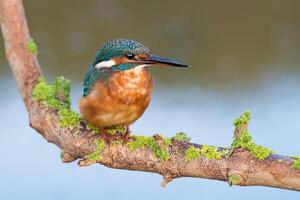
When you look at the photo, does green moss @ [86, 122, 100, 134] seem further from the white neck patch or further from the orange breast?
the white neck patch

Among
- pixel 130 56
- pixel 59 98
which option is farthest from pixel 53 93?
pixel 130 56

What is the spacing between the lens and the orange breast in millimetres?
3000

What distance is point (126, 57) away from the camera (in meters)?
2.98

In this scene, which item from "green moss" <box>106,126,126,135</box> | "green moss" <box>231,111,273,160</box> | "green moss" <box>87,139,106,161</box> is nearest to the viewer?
"green moss" <box>231,111,273,160</box>

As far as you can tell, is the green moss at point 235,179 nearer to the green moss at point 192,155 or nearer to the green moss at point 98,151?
the green moss at point 192,155

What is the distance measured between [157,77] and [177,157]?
161 inches

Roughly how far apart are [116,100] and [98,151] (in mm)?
168

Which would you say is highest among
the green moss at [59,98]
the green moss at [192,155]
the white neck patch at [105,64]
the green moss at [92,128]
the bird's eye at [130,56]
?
the bird's eye at [130,56]

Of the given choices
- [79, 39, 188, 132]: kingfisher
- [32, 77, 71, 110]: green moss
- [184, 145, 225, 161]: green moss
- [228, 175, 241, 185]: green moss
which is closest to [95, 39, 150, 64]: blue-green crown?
[79, 39, 188, 132]: kingfisher

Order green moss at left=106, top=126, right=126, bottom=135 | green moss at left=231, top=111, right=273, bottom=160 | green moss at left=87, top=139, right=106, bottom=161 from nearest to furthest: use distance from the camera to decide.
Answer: green moss at left=231, top=111, right=273, bottom=160, green moss at left=87, top=139, right=106, bottom=161, green moss at left=106, top=126, right=126, bottom=135

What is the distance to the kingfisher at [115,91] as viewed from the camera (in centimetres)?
299

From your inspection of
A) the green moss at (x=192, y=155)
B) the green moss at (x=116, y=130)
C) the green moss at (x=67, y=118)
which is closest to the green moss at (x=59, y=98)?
the green moss at (x=67, y=118)

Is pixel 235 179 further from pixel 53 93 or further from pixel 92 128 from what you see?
pixel 53 93

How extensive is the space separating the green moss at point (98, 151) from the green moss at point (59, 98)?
3.7 inches
